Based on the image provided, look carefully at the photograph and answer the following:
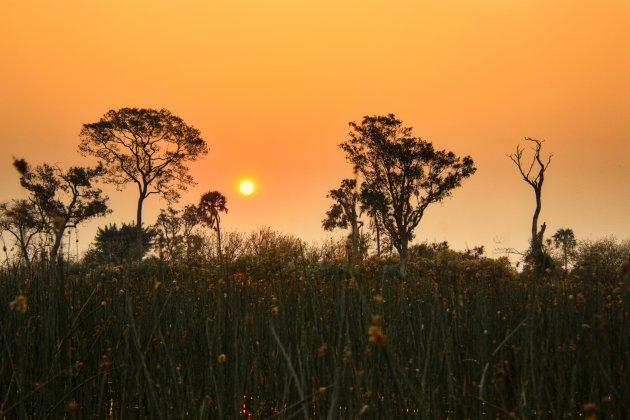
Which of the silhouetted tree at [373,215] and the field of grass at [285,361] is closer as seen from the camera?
the field of grass at [285,361]

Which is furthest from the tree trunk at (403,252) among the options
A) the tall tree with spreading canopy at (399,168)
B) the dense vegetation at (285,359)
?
the dense vegetation at (285,359)

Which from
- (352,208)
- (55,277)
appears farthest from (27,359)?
(352,208)

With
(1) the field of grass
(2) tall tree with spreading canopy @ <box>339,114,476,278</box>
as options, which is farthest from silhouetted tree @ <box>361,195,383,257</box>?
(1) the field of grass

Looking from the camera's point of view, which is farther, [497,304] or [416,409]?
[497,304]

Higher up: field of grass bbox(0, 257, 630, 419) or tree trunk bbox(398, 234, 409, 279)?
tree trunk bbox(398, 234, 409, 279)

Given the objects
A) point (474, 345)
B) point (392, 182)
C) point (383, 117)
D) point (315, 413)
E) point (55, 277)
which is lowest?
point (315, 413)

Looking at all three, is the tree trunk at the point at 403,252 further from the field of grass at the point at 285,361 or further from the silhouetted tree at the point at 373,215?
the field of grass at the point at 285,361

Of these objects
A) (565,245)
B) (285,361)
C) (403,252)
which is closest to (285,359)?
(285,361)

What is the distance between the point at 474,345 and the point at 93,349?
9.10 ft

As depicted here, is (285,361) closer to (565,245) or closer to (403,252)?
(565,245)

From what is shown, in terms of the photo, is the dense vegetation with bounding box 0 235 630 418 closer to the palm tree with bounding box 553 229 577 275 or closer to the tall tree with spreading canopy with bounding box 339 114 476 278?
the palm tree with bounding box 553 229 577 275

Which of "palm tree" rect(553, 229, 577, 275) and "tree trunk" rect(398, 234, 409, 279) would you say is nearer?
"palm tree" rect(553, 229, 577, 275)

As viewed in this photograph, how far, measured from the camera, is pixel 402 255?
28922mm

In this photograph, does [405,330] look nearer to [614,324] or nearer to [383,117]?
[614,324]
